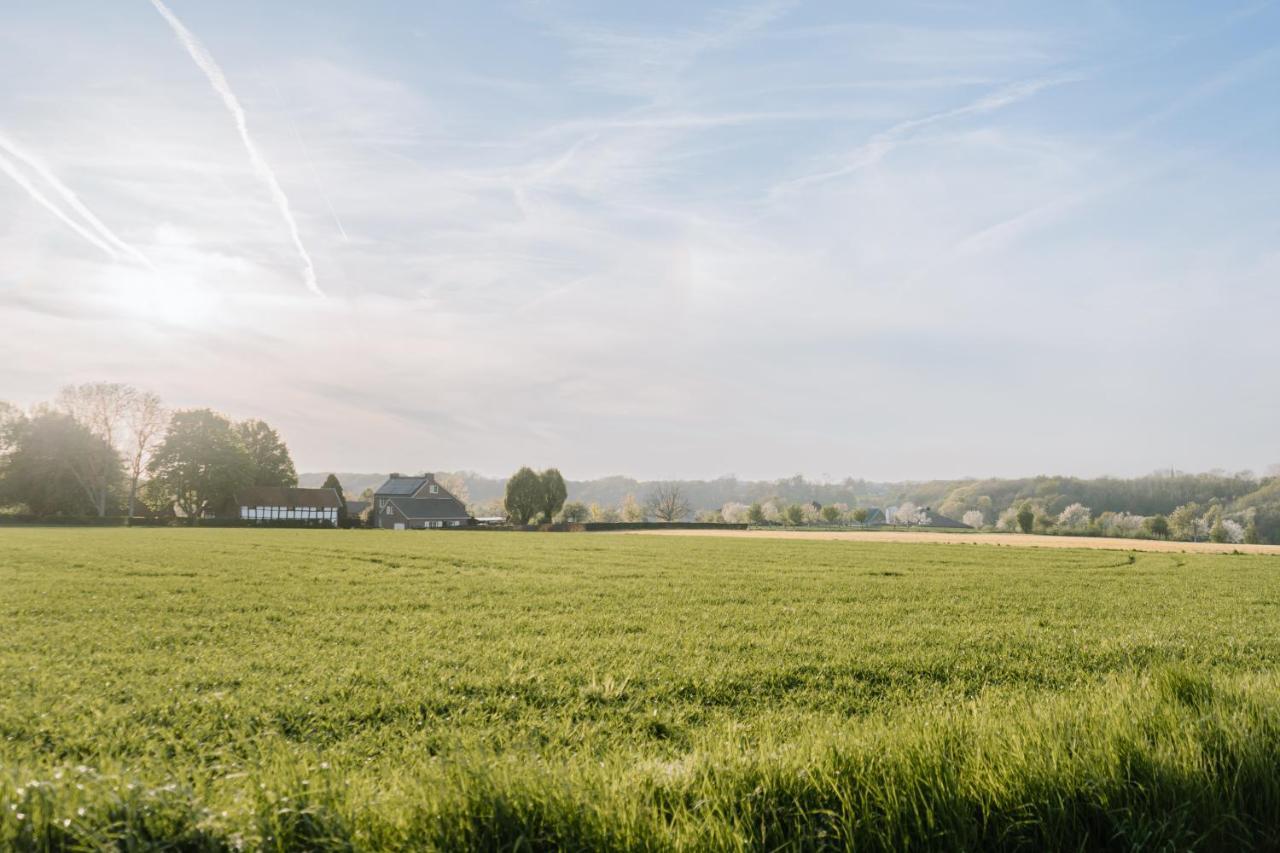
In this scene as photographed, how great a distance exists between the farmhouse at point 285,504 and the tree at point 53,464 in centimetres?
1570

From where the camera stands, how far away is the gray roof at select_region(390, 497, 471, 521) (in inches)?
4242

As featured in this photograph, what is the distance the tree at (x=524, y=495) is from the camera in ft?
353

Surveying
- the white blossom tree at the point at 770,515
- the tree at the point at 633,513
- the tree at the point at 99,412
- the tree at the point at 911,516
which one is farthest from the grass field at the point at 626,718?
the tree at the point at 911,516

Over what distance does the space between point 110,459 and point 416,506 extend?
1522 inches

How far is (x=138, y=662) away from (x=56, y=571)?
1567cm

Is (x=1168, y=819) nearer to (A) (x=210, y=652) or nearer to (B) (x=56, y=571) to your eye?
(A) (x=210, y=652)

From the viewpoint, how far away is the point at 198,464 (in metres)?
87.5

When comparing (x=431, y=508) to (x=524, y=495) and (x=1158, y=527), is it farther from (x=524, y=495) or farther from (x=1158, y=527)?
(x=1158, y=527)

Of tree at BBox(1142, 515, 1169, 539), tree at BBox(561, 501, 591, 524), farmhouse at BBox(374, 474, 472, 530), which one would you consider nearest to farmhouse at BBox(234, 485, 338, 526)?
farmhouse at BBox(374, 474, 472, 530)

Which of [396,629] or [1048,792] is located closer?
[1048,792]

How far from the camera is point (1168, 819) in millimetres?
3373

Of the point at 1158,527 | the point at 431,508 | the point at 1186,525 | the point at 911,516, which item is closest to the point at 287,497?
the point at 431,508

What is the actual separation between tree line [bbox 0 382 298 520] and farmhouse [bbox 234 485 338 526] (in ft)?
12.8

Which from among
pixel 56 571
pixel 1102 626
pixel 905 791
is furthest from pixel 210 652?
pixel 56 571
